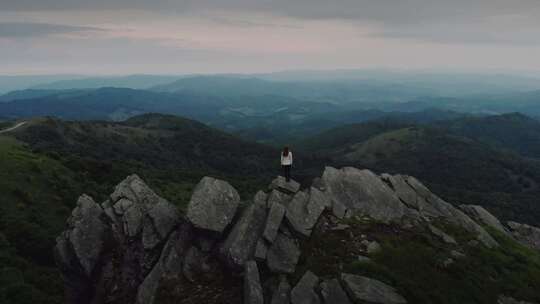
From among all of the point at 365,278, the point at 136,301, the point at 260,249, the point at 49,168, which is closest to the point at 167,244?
the point at 136,301

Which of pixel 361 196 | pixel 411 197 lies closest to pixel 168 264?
pixel 361 196

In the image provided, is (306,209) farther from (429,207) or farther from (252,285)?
(429,207)

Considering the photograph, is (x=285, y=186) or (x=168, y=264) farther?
(x=285, y=186)

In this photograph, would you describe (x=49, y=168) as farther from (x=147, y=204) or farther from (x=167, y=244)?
(x=167, y=244)

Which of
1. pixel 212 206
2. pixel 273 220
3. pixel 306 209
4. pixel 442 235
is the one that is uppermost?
pixel 212 206

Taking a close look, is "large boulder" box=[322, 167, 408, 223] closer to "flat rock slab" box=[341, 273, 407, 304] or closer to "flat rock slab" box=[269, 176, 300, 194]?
"flat rock slab" box=[269, 176, 300, 194]

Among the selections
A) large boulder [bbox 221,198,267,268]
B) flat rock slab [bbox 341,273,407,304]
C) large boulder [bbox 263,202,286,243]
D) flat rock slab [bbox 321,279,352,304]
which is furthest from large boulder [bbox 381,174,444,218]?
flat rock slab [bbox 321,279,352,304]
